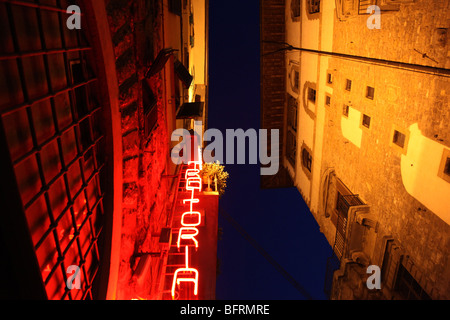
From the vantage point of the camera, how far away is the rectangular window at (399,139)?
838cm

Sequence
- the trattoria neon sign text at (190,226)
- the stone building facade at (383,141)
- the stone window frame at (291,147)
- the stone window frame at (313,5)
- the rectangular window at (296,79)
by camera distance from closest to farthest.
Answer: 1. the stone building facade at (383,141)
2. the trattoria neon sign text at (190,226)
3. the stone window frame at (313,5)
4. the rectangular window at (296,79)
5. the stone window frame at (291,147)

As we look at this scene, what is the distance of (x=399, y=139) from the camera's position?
8.59m

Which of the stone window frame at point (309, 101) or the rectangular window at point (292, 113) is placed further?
the rectangular window at point (292, 113)

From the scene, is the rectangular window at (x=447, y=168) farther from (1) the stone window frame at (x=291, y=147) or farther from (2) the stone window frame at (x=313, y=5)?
(1) the stone window frame at (x=291, y=147)

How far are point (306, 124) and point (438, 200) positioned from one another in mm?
9716

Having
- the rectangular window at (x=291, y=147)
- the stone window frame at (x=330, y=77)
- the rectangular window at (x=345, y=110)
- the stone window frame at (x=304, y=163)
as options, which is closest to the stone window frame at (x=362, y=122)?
the rectangular window at (x=345, y=110)

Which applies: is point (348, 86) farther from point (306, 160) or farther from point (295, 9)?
point (295, 9)

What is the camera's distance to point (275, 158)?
21438mm

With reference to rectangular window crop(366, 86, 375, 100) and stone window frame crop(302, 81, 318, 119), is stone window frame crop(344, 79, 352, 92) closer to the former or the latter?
rectangular window crop(366, 86, 375, 100)

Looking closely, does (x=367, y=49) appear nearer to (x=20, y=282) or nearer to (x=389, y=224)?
(x=389, y=224)

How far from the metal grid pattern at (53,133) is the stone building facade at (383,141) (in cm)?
762

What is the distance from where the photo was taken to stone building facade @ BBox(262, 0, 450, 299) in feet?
22.8

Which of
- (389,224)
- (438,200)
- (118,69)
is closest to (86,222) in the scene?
(118,69)

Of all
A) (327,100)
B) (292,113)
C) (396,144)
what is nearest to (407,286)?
(396,144)
